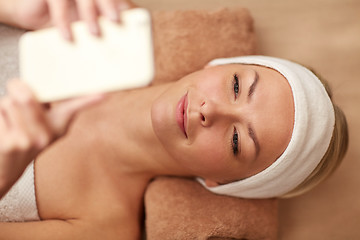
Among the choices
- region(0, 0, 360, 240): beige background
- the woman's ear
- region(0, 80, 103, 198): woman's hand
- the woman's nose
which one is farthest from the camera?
region(0, 0, 360, 240): beige background

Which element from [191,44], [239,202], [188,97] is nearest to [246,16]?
[191,44]

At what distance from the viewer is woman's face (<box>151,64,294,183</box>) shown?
0.92 m

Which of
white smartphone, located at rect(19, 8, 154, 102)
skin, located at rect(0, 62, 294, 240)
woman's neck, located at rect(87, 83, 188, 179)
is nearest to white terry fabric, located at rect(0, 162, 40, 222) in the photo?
skin, located at rect(0, 62, 294, 240)

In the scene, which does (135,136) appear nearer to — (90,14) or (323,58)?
(90,14)

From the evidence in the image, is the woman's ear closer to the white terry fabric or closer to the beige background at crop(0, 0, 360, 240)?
the beige background at crop(0, 0, 360, 240)

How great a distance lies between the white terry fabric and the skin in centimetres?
2

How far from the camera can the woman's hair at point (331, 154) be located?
1028mm

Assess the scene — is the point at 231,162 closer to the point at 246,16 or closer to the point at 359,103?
the point at 246,16

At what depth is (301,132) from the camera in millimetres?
934

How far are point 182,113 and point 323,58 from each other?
0.66 metres

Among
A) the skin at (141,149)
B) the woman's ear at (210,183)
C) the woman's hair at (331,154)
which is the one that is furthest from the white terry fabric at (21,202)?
the woman's hair at (331,154)

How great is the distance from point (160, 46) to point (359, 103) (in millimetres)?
685

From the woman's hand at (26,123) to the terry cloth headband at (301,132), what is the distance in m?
0.50

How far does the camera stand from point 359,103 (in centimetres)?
135
